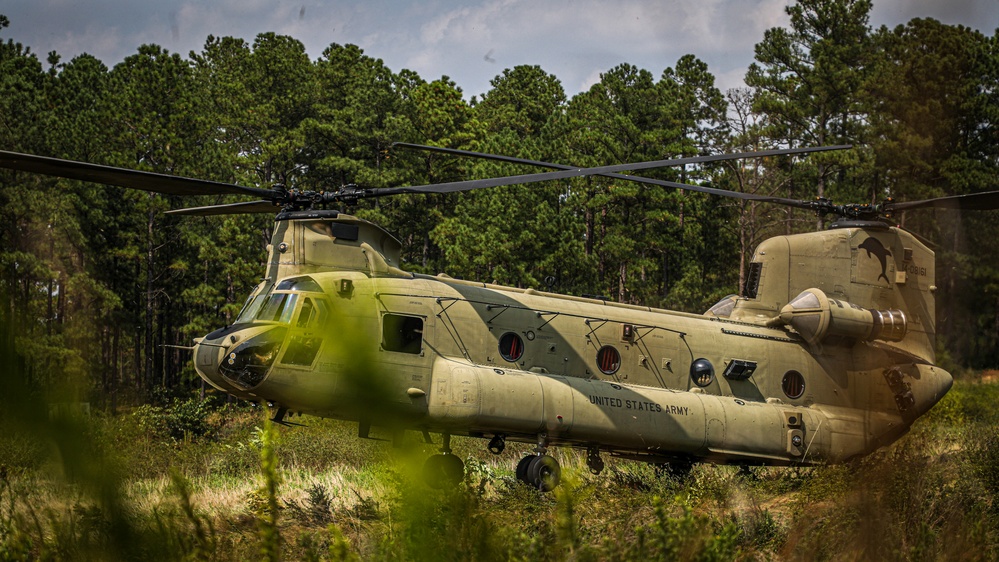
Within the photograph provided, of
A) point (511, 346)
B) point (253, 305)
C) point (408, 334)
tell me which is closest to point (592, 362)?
point (511, 346)

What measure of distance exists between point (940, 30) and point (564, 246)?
57.4 ft

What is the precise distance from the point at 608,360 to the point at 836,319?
4.01 metres

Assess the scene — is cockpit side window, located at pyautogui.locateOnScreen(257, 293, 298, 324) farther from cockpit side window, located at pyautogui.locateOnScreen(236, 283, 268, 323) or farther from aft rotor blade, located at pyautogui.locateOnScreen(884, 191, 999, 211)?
aft rotor blade, located at pyautogui.locateOnScreen(884, 191, 999, 211)

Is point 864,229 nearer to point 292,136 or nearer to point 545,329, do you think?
point 545,329

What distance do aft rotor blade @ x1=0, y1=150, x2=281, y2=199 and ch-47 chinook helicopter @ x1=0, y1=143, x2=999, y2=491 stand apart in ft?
0.13

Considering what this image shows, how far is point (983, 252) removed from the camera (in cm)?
3253

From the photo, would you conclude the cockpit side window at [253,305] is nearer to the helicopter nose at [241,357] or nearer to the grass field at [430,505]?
the helicopter nose at [241,357]

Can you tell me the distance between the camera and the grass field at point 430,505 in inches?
111

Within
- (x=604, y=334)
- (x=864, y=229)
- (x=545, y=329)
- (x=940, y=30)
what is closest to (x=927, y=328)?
(x=864, y=229)

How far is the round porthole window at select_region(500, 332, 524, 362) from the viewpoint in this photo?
42.8 feet

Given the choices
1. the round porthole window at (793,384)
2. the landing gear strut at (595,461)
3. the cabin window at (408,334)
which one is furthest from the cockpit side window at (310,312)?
the round porthole window at (793,384)

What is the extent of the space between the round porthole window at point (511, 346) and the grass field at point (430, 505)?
1.61 meters

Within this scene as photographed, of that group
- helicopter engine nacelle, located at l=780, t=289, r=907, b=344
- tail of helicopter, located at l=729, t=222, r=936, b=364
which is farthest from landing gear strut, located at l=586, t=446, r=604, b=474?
helicopter engine nacelle, located at l=780, t=289, r=907, b=344

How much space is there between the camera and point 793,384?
15.2 m
